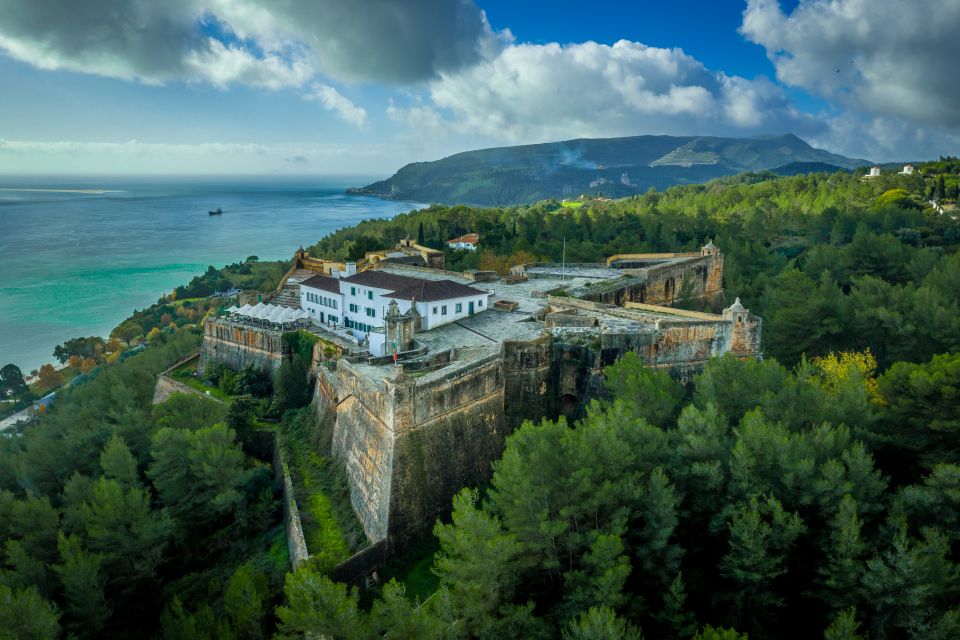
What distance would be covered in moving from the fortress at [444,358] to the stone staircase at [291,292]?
3.08 m

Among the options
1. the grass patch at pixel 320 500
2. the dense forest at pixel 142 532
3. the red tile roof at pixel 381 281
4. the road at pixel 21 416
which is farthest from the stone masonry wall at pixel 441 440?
the road at pixel 21 416

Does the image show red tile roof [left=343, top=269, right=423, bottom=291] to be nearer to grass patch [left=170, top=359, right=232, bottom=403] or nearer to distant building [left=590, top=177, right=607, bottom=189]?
grass patch [left=170, top=359, right=232, bottom=403]

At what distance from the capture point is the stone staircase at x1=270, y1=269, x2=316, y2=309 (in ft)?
119

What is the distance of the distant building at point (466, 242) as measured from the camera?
172 feet

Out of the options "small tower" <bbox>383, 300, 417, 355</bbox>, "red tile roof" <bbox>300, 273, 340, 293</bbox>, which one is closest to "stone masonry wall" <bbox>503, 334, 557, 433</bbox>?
"small tower" <bbox>383, 300, 417, 355</bbox>

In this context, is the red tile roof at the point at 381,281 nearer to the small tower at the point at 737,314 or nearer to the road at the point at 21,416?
the small tower at the point at 737,314

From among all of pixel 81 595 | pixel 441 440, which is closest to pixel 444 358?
pixel 441 440

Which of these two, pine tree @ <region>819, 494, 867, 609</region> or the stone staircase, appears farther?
the stone staircase

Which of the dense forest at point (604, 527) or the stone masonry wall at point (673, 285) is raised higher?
the stone masonry wall at point (673, 285)

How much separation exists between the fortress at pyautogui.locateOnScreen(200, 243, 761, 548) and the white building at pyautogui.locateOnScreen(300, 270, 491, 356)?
73 millimetres

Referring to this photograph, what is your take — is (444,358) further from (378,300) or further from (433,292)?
(378,300)

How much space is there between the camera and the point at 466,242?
5406 cm

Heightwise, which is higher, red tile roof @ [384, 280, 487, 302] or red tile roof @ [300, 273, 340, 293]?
red tile roof @ [384, 280, 487, 302]

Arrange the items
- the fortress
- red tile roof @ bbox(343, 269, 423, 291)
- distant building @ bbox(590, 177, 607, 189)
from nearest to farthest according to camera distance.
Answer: the fortress, red tile roof @ bbox(343, 269, 423, 291), distant building @ bbox(590, 177, 607, 189)
